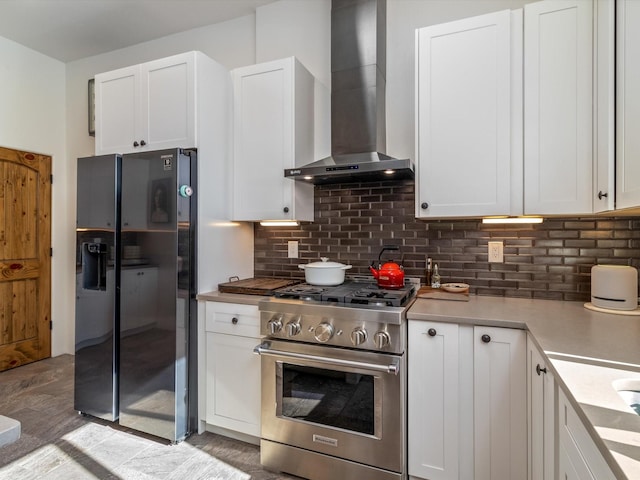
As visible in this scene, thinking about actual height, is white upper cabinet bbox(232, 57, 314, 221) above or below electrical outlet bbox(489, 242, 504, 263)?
above

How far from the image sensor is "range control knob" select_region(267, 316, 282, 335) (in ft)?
6.42

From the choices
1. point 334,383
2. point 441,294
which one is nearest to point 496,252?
point 441,294

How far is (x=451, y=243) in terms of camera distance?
2.33 metres

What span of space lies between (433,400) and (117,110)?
2.83 metres

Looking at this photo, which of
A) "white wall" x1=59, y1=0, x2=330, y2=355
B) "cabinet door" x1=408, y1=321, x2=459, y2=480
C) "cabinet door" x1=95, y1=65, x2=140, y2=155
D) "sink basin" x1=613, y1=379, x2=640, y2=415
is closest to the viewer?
"sink basin" x1=613, y1=379, x2=640, y2=415

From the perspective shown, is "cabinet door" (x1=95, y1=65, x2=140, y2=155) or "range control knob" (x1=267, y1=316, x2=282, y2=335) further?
"cabinet door" (x1=95, y1=65, x2=140, y2=155)

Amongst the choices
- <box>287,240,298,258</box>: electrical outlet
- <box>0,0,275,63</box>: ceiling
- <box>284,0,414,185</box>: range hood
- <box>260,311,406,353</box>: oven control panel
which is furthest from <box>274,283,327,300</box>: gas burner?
<box>0,0,275,63</box>: ceiling

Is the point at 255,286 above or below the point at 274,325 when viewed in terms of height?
above

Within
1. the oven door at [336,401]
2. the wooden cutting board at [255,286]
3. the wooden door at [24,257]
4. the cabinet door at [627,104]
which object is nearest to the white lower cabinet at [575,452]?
the oven door at [336,401]

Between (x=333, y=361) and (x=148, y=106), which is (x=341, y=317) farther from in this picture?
(x=148, y=106)

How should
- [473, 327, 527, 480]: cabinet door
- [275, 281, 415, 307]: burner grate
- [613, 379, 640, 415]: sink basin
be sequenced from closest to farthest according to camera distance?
1. [613, 379, 640, 415]: sink basin
2. [473, 327, 527, 480]: cabinet door
3. [275, 281, 415, 307]: burner grate

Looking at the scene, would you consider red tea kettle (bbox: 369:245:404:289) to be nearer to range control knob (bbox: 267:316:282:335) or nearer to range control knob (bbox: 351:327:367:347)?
range control knob (bbox: 351:327:367:347)

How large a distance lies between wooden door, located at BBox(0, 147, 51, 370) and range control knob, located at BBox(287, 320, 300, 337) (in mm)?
3182

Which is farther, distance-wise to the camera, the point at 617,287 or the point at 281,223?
the point at 281,223
